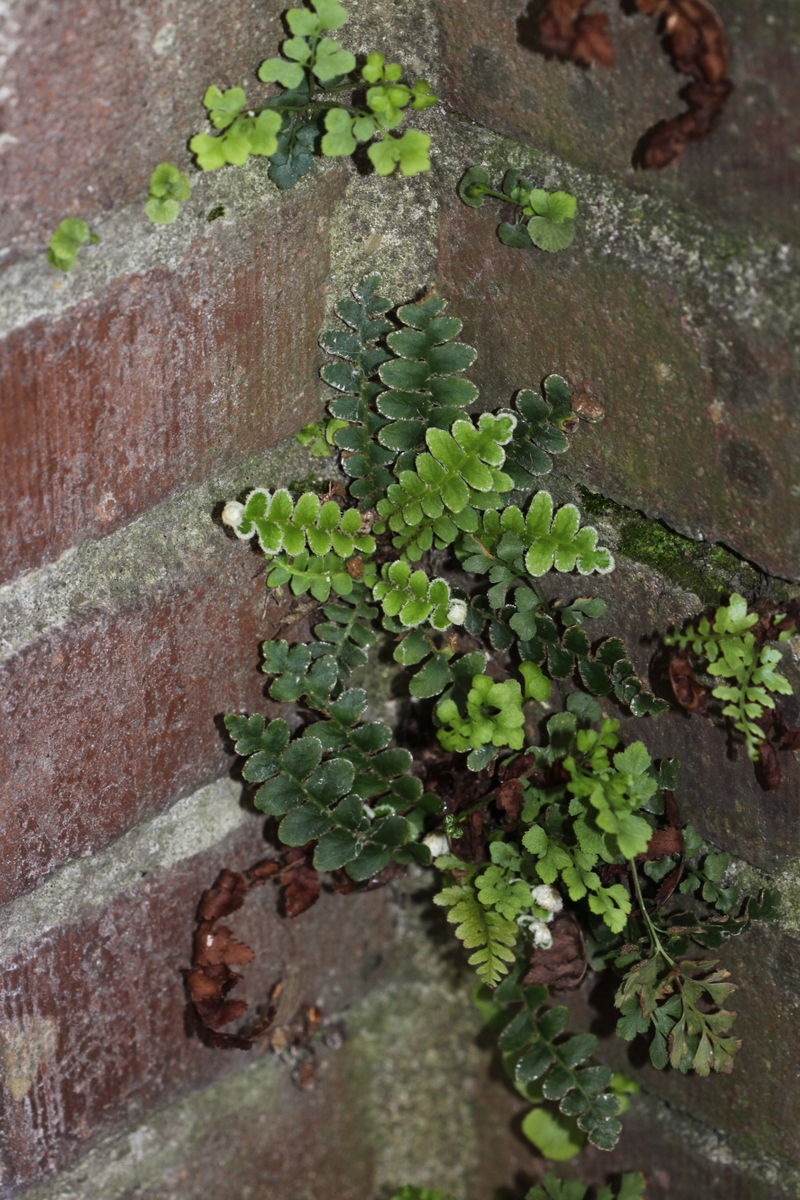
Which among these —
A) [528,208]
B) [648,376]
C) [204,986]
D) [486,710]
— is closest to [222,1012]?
[204,986]

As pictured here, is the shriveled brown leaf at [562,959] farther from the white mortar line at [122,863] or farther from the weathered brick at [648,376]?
the weathered brick at [648,376]

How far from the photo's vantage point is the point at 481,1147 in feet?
8.05

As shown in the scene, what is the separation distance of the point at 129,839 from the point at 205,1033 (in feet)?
1.45

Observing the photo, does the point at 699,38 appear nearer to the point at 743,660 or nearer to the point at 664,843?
the point at 743,660

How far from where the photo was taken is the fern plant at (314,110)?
143 centimetres

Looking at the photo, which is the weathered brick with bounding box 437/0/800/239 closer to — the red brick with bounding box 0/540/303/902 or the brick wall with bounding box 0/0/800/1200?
the brick wall with bounding box 0/0/800/1200

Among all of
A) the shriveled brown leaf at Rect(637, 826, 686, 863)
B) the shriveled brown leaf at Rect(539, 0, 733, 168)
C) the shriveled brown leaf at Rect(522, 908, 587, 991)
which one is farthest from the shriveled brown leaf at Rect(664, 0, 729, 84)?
the shriveled brown leaf at Rect(522, 908, 587, 991)

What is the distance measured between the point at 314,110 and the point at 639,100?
1.46 ft

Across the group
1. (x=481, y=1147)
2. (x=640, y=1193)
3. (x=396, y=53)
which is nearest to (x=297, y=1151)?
(x=481, y=1147)

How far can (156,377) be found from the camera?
1.54 meters

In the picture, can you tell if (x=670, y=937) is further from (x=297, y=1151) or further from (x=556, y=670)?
(x=297, y=1151)

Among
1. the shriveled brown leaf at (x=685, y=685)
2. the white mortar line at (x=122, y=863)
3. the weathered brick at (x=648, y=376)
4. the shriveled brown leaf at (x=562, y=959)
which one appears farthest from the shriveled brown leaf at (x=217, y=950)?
the weathered brick at (x=648, y=376)

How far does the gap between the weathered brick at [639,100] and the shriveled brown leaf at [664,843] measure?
2.90ft

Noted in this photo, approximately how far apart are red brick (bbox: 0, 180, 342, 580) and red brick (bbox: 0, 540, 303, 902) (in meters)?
0.16
